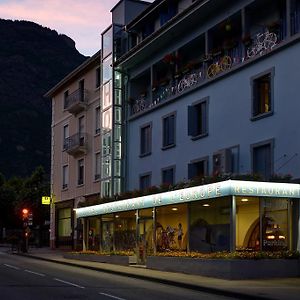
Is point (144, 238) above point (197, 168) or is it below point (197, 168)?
below

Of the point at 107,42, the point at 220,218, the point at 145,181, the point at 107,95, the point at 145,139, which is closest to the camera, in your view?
the point at 220,218

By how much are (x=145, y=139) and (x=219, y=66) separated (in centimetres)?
883

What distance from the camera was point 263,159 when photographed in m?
25.6

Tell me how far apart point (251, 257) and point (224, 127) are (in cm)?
814

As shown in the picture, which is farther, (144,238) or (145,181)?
(145,181)

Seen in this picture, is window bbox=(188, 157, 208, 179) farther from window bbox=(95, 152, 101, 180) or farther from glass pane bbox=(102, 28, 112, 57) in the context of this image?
window bbox=(95, 152, 101, 180)

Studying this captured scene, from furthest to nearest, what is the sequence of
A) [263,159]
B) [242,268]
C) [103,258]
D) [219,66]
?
[103,258]
[219,66]
[263,159]
[242,268]

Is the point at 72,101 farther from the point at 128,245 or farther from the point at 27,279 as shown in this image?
the point at 27,279

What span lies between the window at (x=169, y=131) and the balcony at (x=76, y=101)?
39.2ft

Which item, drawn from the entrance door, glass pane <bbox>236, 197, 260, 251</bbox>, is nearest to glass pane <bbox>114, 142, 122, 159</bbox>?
the entrance door

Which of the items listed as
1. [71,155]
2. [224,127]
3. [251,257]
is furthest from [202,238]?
[71,155]

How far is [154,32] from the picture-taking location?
3334cm

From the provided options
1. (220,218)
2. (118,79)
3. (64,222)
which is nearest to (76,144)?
(64,222)

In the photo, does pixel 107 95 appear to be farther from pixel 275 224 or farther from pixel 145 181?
pixel 275 224
